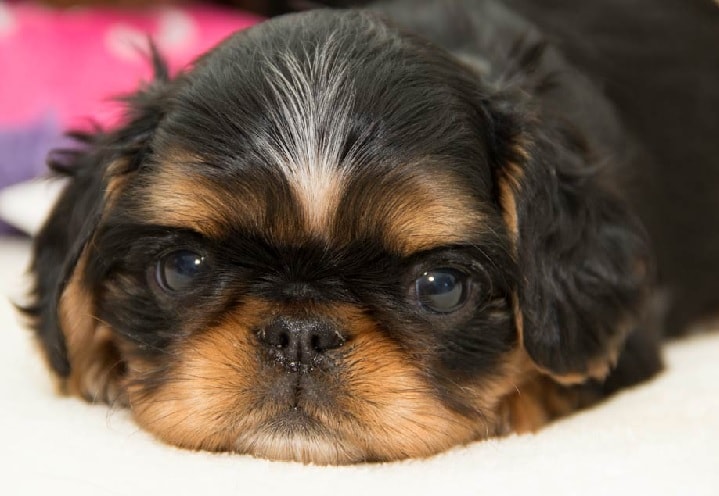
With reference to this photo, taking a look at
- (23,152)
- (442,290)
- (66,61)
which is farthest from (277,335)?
(66,61)

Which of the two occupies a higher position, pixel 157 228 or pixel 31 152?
pixel 157 228

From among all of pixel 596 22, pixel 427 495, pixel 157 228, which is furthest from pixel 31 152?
pixel 427 495

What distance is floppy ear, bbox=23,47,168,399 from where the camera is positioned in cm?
266

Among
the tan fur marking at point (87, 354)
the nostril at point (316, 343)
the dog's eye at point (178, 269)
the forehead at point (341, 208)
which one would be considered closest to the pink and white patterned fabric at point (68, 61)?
the tan fur marking at point (87, 354)

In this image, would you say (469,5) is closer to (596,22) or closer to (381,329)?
(596,22)

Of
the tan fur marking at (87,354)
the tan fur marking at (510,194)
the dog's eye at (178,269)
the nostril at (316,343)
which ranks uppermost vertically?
the tan fur marking at (510,194)

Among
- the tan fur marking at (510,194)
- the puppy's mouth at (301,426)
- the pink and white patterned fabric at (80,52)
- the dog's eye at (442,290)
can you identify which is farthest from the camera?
the pink and white patterned fabric at (80,52)

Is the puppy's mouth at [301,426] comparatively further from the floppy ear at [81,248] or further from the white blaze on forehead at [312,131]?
the floppy ear at [81,248]

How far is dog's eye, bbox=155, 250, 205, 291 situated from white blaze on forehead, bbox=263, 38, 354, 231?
0.33 m

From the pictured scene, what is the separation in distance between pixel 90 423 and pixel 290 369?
1.98 ft

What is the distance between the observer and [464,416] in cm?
245

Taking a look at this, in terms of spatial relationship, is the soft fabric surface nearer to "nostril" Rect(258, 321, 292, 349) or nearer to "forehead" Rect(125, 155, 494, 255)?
"nostril" Rect(258, 321, 292, 349)

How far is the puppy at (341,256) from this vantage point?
2301mm

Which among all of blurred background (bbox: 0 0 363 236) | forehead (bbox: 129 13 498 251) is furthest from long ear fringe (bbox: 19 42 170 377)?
blurred background (bbox: 0 0 363 236)
